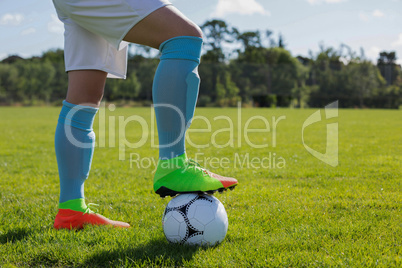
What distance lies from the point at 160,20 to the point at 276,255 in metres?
1.33

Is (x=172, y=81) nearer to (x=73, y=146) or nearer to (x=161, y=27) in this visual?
(x=161, y=27)

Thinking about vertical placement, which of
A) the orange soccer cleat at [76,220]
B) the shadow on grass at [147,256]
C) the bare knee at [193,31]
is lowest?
the shadow on grass at [147,256]

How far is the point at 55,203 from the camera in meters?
2.96

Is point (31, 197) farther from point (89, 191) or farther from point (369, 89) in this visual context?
point (369, 89)

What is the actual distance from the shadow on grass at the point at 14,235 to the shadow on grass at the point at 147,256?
2.02 feet

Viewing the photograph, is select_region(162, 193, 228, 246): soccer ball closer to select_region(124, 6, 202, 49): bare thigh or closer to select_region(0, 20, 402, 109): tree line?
select_region(124, 6, 202, 49): bare thigh

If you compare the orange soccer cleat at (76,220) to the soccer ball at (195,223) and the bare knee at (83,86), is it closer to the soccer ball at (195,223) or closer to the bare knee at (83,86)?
the soccer ball at (195,223)

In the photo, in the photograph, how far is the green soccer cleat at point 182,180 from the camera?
193 cm

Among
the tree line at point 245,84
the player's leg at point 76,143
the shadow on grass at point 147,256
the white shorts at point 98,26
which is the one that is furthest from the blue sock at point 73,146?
the tree line at point 245,84

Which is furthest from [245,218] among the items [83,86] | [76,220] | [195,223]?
[83,86]

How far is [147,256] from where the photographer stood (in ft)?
5.85

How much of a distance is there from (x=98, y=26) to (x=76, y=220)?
1.21 meters

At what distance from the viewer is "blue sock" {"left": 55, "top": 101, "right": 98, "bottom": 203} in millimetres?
2156

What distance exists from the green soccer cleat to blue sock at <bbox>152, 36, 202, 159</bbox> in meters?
0.09
